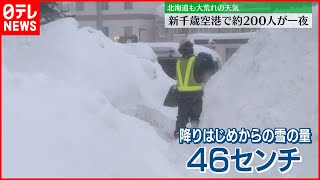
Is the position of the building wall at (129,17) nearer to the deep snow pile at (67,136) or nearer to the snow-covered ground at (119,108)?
the snow-covered ground at (119,108)

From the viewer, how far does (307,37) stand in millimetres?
7199

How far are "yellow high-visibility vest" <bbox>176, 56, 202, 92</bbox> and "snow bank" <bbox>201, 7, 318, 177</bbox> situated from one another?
412mm

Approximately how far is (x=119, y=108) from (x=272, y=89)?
371cm

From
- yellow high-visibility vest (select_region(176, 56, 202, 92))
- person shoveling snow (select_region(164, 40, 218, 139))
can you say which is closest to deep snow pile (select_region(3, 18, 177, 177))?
person shoveling snow (select_region(164, 40, 218, 139))

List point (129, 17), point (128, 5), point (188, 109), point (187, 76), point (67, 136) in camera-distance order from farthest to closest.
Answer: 1. point (128, 5)
2. point (129, 17)
3. point (188, 109)
4. point (187, 76)
5. point (67, 136)

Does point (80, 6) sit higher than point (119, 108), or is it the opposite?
point (80, 6)

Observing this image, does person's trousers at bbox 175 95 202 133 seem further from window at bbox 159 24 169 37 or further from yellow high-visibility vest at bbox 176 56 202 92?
window at bbox 159 24 169 37

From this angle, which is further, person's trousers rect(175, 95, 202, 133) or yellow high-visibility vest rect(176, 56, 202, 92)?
person's trousers rect(175, 95, 202, 133)

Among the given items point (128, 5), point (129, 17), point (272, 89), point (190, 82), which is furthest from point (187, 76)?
point (128, 5)

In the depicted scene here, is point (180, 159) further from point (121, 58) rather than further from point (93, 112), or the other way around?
point (121, 58)

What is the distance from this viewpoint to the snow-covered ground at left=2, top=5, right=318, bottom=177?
501 cm

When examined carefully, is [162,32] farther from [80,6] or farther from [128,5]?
[80,6]

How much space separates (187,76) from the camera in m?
7.24

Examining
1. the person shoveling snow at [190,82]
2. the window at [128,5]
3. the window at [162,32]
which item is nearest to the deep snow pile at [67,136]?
the person shoveling snow at [190,82]
